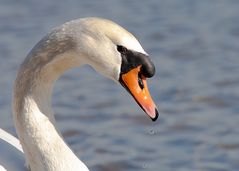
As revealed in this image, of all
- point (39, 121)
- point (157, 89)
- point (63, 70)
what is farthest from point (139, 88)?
point (157, 89)

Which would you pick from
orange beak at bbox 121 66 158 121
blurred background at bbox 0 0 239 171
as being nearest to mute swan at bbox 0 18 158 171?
orange beak at bbox 121 66 158 121

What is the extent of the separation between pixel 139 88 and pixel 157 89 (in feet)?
8.03

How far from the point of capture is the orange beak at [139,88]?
4.21 metres

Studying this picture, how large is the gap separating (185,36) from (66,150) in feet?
10.7

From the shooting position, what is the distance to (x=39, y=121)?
175 inches

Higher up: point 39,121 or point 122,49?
point 122,49

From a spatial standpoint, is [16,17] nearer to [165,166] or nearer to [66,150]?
[165,166]

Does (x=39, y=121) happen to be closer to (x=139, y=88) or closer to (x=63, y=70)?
(x=63, y=70)

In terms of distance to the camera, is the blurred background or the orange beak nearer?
the orange beak

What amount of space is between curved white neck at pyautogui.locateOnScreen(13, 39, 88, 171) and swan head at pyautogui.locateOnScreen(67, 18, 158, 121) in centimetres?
20

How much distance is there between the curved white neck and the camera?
4355 millimetres

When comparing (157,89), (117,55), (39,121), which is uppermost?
(157,89)

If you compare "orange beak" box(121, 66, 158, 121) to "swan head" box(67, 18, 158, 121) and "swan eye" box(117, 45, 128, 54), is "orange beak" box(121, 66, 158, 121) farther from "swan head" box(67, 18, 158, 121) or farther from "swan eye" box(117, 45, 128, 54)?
"swan eye" box(117, 45, 128, 54)

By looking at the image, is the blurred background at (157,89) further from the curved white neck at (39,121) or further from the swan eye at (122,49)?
the swan eye at (122,49)
